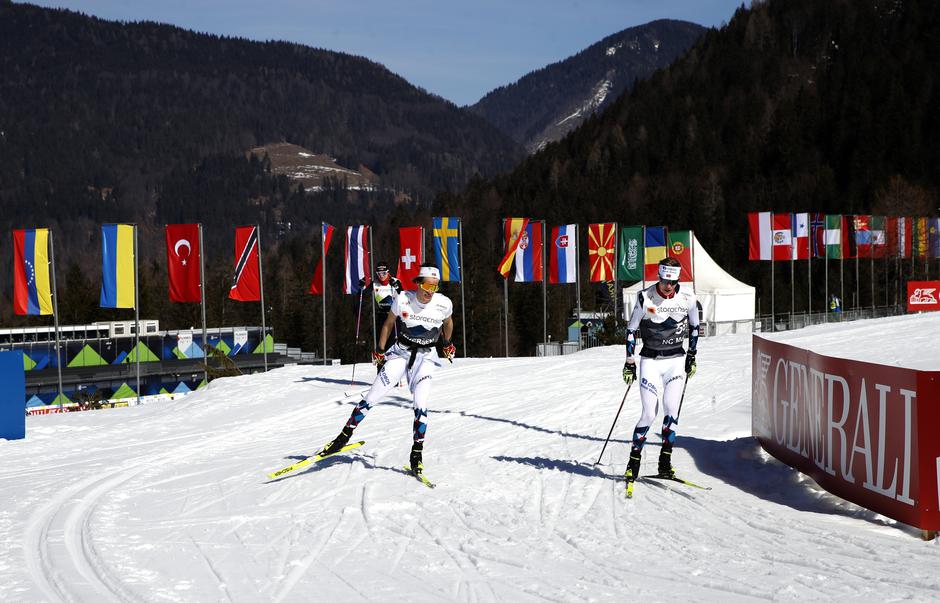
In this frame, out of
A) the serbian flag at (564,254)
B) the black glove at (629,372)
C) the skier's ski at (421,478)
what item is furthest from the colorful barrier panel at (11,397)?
the serbian flag at (564,254)

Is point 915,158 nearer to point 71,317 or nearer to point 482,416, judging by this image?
point 71,317

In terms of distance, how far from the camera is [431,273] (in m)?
10.4

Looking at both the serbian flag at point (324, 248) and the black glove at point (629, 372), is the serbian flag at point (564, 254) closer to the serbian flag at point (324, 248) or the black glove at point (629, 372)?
the serbian flag at point (324, 248)

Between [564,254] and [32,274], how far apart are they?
1837cm

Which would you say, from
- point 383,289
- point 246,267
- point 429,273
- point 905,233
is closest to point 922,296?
point 905,233

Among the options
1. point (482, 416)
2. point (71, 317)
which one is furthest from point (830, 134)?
point (482, 416)

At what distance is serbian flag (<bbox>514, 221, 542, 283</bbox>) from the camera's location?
3456 centimetres

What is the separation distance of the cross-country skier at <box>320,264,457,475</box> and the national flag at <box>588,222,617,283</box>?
2635 centimetres

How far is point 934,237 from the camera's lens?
5322 centimetres

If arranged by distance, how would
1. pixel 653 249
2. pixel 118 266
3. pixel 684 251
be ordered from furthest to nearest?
pixel 684 251, pixel 653 249, pixel 118 266

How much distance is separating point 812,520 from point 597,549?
224 cm

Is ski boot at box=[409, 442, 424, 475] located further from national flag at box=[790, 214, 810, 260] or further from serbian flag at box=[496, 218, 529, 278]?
national flag at box=[790, 214, 810, 260]

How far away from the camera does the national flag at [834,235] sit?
4859cm

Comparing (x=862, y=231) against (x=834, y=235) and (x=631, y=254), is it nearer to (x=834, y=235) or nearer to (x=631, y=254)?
(x=834, y=235)
